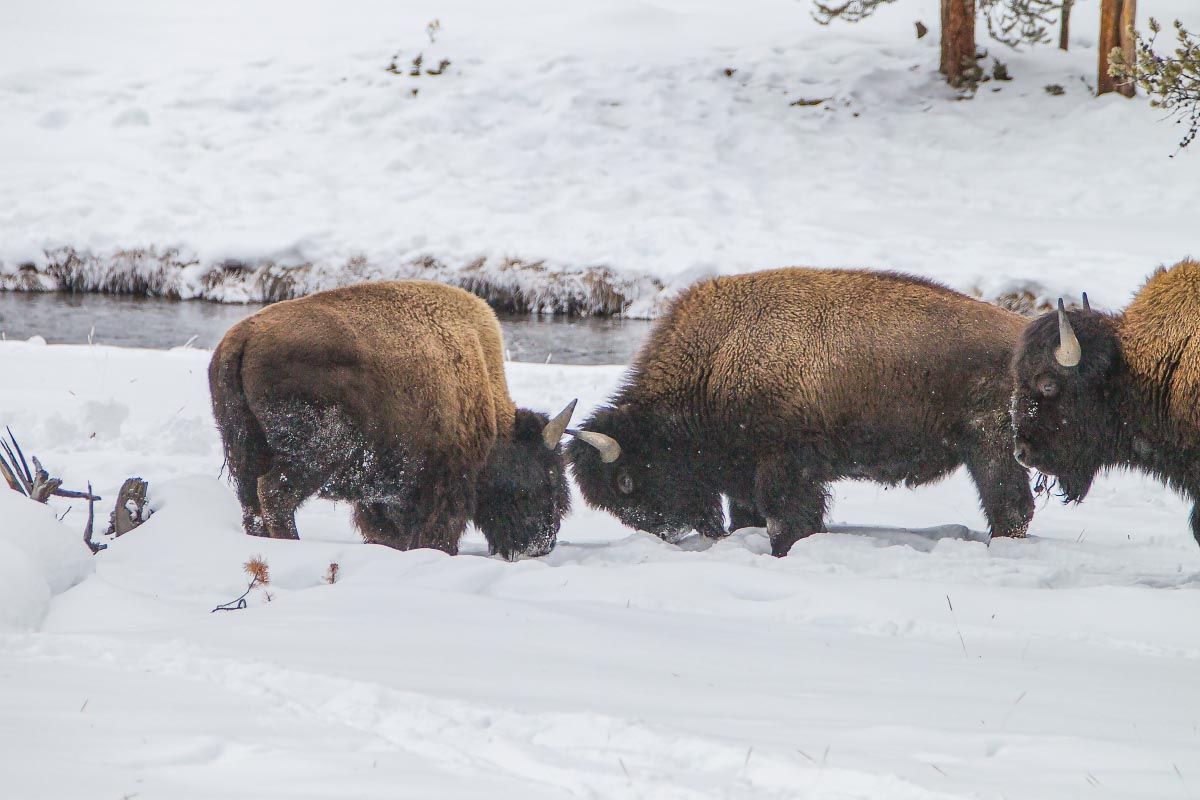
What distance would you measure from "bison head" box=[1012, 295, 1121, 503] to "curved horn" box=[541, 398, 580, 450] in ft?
7.36

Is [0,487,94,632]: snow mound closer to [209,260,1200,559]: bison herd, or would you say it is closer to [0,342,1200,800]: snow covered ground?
[0,342,1200,800]: snow covered ground

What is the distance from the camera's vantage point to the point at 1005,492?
19.2ft

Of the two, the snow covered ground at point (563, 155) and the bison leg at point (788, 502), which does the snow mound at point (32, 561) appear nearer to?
the bison leg at point (788, 502)

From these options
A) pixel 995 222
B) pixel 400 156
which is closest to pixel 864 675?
pixel 995 222

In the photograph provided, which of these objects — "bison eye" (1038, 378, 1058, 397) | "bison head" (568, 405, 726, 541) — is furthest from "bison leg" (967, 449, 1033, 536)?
"bison head" (568, 405, 726, 541)

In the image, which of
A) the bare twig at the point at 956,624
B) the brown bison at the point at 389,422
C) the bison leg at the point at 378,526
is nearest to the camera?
the bare twig at the point at 956,624

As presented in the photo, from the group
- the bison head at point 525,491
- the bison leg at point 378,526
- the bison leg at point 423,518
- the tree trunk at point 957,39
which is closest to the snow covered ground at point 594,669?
the bison head at point 525,491

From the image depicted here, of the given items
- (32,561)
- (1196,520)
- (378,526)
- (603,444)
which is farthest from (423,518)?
(1196,520)

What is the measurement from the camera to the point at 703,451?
6.45 m

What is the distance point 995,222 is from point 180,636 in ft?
53.1

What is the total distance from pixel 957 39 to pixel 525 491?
19031 millimetres

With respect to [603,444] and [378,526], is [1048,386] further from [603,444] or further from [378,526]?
[378,526]

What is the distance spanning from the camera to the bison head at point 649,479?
21.4ft

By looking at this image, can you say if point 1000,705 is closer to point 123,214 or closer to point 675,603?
point 675,603
